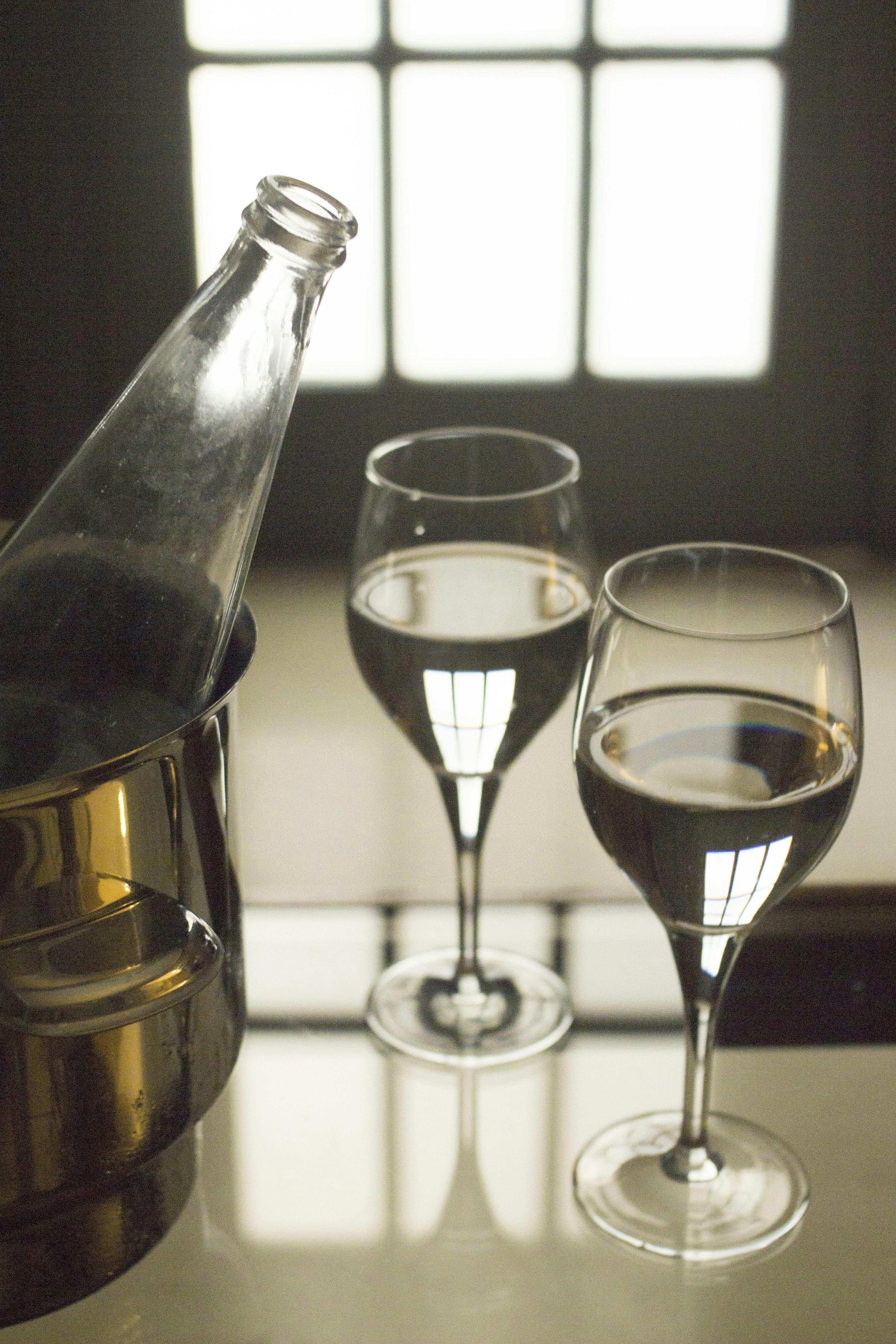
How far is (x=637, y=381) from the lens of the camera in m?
1.30

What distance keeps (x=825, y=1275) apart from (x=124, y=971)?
205 mm

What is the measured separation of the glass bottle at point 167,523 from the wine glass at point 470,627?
55 millimetres

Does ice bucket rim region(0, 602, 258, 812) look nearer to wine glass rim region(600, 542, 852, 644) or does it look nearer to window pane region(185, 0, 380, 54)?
wine glass rim region(600, 542, 852, 644)

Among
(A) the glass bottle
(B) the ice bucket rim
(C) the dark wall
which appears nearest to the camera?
(B) the ice bucket rim

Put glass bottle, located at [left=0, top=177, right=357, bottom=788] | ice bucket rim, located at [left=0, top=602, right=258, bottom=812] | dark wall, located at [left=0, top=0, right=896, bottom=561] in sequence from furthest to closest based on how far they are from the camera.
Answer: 1. dark wall, located at [left=0, top=0, right=896, bottom=561]
2. glass bottle, located at [left=0, top=177, right=357, bottom=788]
3. ice bucket rim, located at [left=0, top=602, right=258, bottom=812]

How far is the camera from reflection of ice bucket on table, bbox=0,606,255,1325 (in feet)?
1.11

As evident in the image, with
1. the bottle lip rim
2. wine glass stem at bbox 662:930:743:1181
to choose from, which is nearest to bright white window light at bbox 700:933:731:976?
wine glass stem at bbox 662:930:743:1181

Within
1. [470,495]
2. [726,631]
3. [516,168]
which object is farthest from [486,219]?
[726,631]

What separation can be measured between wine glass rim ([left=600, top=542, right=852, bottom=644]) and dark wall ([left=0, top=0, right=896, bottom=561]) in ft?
2.91

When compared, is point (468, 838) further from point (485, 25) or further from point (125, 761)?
point (485, 25)

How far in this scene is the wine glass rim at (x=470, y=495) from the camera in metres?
0.48

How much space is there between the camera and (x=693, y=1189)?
0.44 m

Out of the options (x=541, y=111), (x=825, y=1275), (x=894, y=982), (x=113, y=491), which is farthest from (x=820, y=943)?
(x=541, y=111)

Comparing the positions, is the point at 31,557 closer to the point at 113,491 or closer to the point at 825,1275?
the point at 113,491
